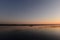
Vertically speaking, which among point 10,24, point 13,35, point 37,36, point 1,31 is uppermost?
point 10,24

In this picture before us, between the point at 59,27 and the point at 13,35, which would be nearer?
the point at 59,27

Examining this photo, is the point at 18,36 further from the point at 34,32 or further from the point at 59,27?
the point at 59,27

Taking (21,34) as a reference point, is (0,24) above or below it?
above

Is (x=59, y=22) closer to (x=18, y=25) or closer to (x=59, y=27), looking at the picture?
(x=59, y=27)

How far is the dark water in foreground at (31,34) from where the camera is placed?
4.96ft

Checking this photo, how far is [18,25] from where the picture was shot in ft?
4.82

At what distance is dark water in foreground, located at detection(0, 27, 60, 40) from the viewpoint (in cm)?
151

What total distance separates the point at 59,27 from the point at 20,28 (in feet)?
3.07

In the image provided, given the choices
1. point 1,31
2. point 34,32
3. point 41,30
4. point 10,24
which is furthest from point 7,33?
point 41,30

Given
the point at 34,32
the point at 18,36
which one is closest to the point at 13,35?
the point at 18,36

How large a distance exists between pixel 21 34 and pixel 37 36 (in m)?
0.43

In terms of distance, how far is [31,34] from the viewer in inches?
62.6

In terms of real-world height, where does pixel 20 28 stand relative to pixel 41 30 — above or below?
above

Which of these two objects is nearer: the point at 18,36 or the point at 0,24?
the point at 0,24
